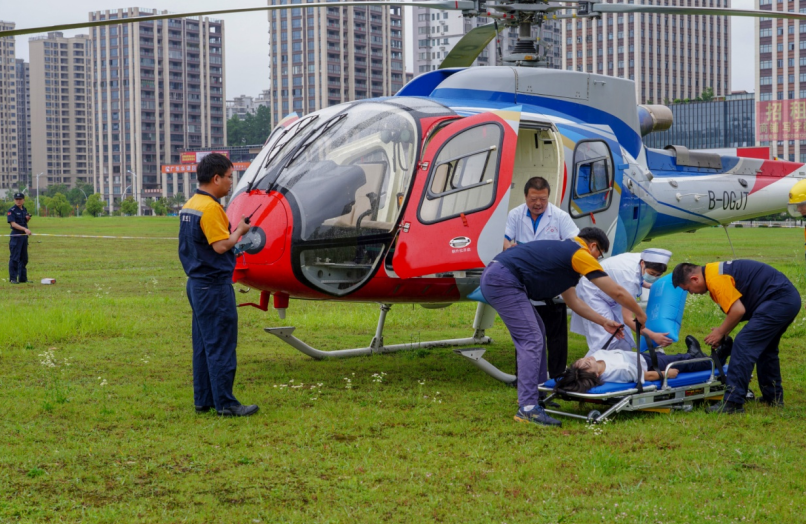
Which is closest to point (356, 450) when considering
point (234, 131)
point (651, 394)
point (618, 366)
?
point (618, 366)

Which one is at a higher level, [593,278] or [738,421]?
[593,278]

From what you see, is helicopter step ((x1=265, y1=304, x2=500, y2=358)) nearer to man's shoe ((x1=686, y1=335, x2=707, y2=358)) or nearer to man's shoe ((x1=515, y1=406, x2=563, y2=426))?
man's shoe ((x1=686, y1=335, x2=707, y2=358))

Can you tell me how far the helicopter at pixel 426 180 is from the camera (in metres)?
7.67

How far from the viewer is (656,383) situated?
6.98 meters

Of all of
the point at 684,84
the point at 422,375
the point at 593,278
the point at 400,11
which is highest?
the point at 400,11

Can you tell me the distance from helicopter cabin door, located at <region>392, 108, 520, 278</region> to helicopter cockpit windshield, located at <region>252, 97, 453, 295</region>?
19cm

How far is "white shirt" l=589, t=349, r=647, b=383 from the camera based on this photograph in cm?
680

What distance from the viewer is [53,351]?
10281mm

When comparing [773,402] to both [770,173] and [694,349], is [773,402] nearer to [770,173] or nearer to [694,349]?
[694,349]

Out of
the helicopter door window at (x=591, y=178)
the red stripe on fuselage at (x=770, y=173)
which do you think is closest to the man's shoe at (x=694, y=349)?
the helicopter door window at (x=591, y=178)

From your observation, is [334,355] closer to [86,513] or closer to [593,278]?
[593,278]

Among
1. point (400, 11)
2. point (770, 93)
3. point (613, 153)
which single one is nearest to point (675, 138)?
point (770, 93)

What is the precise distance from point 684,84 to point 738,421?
150 meters

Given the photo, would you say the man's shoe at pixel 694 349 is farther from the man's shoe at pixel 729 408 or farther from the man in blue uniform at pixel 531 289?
the man in blue uniform at pixel 531 289
